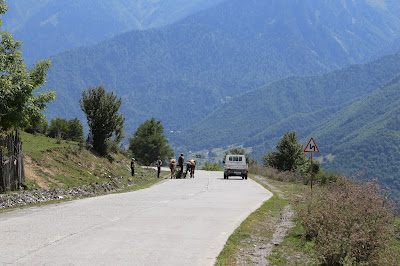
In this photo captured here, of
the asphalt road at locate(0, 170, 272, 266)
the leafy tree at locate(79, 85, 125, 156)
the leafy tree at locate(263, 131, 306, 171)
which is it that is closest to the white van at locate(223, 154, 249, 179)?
the leafy tree at locate(79, 85, 125, 156)

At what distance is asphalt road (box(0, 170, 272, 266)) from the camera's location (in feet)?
29.9

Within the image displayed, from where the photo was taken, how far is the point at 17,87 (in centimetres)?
1986

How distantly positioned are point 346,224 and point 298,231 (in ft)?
13.1

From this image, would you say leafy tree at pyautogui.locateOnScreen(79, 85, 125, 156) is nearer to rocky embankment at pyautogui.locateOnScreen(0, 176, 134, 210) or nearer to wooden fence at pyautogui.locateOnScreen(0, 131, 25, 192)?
rocky embankment at pyautogui.locateOnScreen(0, 176, 134, 210)

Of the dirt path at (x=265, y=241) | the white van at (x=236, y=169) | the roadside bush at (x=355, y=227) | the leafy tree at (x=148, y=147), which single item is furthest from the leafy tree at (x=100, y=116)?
the leafy tree at (x=148, y=147)

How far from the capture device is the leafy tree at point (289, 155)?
7306cm

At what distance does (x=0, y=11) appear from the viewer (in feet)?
72.3

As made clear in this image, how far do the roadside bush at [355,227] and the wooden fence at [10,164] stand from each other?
12.7 metres

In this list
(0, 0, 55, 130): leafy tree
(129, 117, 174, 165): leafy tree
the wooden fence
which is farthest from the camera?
(129, 117, 174, 165): leafy tree

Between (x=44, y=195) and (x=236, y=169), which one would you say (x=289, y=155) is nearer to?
(x=236, y=169)

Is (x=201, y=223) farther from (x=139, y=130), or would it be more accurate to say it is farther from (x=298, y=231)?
(x=139, y=130)

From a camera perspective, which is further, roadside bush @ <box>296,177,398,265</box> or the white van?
the white van

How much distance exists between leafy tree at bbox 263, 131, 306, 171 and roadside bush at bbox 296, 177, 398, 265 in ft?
197

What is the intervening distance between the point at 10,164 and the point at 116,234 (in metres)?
11.6
